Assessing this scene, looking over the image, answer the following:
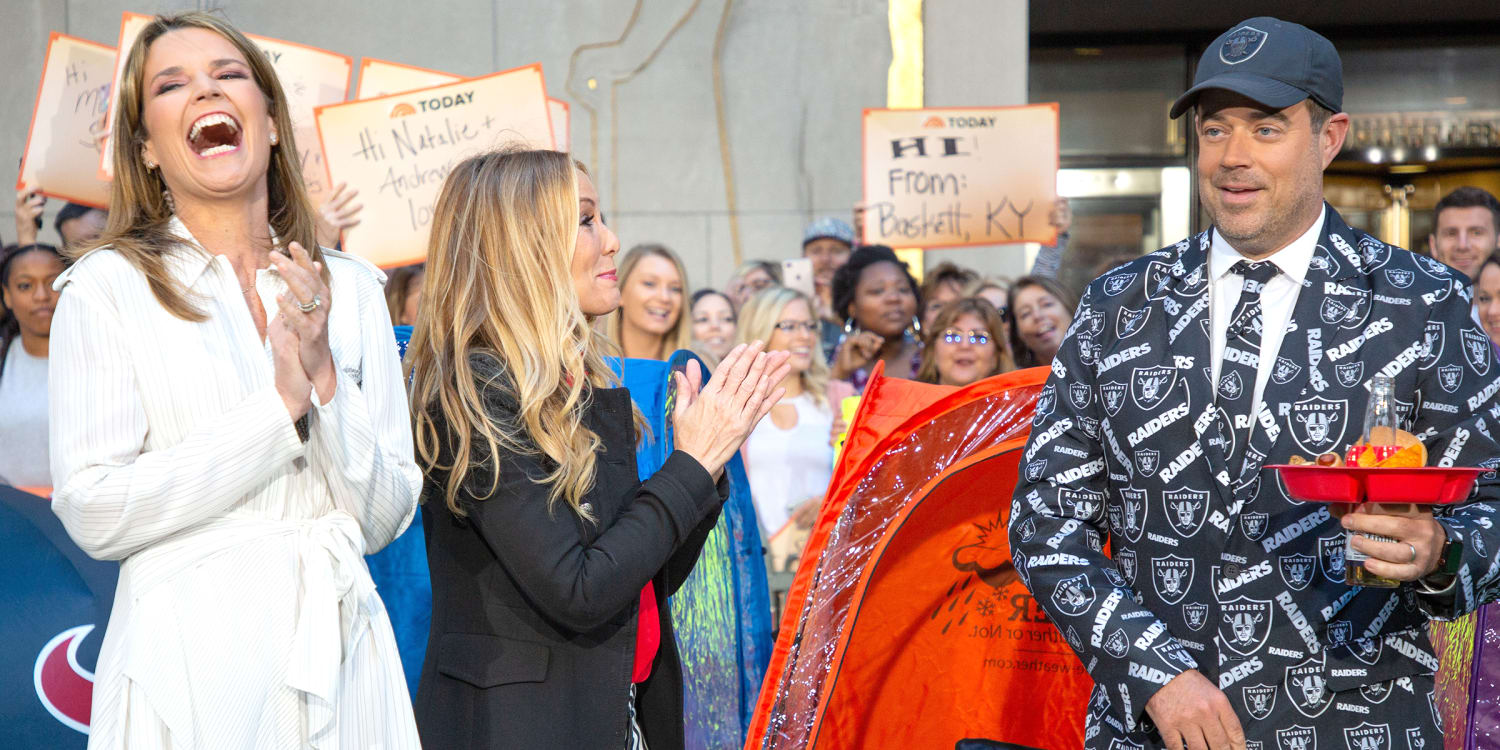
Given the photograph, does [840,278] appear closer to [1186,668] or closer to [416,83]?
[416,83]

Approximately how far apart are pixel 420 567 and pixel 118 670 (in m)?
1.37

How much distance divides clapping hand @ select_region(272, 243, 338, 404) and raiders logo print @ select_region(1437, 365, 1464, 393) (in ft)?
5.18

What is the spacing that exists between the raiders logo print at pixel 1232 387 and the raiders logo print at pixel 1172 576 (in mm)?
253

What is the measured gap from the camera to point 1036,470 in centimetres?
213

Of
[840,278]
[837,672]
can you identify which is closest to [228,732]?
[837,672]

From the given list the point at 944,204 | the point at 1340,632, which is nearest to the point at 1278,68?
the point at 1340,632

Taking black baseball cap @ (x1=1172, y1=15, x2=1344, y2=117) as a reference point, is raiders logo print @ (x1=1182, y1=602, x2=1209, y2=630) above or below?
below

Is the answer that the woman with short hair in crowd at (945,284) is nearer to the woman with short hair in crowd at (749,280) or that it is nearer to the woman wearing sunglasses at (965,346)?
the woman with short hair in crowd at (749,280)

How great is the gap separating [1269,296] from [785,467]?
3276 mm

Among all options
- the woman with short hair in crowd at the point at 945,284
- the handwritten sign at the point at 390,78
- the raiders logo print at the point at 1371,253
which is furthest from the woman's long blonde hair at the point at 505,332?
the woman with short hair in crowd at the point at 945,284

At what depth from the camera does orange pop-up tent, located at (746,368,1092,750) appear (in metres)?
2.65

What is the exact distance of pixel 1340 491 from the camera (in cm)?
176

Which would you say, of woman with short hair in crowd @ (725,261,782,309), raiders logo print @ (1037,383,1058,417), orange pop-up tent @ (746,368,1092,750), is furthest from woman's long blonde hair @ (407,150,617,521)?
woman with short hair in crowd @ (725,261,782,309)

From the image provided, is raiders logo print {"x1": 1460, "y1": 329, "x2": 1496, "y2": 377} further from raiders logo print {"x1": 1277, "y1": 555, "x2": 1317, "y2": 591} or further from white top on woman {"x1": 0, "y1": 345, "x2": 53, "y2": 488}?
white top on woman {"x1": 0, "y1": 345, "x2": 53, "y2": 488}
